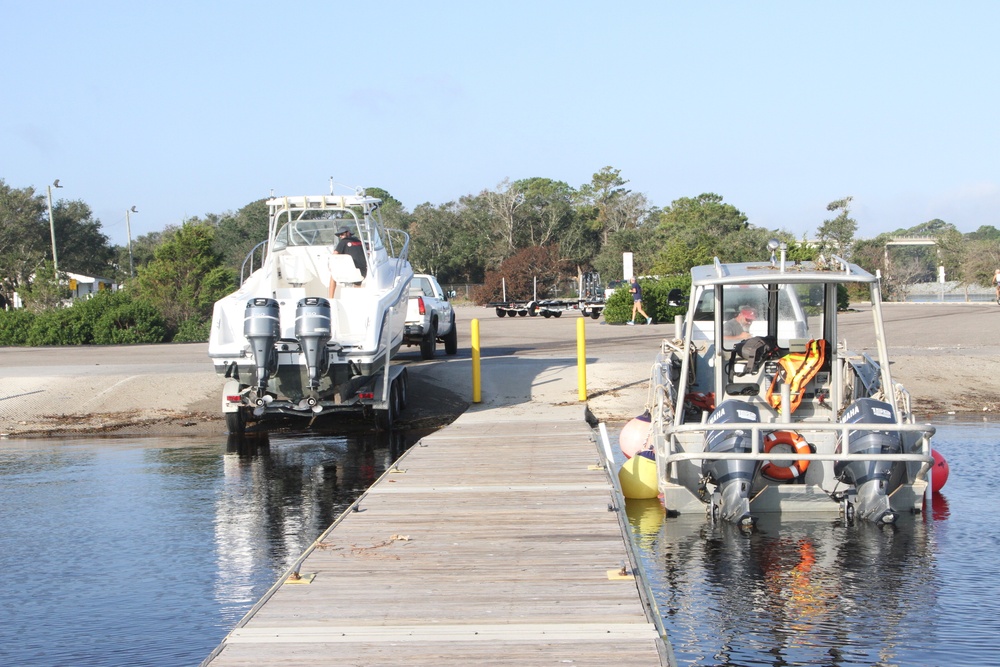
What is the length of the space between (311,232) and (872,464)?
11412 mm

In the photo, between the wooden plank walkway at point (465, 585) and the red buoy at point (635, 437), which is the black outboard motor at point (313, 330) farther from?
the red buoy at point (635, 437)

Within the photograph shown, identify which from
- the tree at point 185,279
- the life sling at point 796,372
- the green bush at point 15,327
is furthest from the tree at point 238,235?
the life sling at point 796,372

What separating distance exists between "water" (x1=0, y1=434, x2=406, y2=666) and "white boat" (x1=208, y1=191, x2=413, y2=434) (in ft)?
2.40

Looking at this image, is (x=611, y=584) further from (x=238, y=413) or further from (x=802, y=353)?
(x=238, y=413)

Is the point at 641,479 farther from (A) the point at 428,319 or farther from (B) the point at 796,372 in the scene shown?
(A) the point at 428,319

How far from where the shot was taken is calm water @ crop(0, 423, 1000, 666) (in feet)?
21.9

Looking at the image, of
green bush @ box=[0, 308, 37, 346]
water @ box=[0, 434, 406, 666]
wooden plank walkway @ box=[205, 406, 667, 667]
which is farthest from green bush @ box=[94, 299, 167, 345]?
wooden plank walkway @ box=[205, 406, 667, 667]

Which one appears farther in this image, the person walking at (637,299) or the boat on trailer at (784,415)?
the person walking at (637,299)

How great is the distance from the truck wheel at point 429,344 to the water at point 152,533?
6417 millimetres

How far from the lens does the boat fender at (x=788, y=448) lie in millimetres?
9570

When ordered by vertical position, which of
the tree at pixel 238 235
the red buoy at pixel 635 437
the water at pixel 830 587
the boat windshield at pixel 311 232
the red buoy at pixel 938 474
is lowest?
the water at pixel 830 587

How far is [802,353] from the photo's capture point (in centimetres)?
1130

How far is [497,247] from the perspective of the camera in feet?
269

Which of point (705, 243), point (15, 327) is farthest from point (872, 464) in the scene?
point (705, 243)
